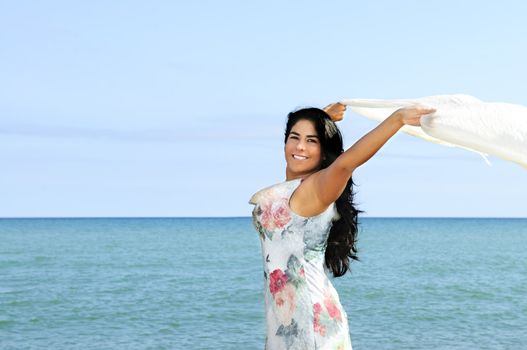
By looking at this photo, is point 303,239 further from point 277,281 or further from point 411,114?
point 411,114

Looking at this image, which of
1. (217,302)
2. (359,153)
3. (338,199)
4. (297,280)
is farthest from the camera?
(217,302)

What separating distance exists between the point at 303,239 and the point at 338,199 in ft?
0.71

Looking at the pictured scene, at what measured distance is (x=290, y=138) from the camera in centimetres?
304

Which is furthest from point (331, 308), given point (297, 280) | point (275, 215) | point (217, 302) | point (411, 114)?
point (217, 302)

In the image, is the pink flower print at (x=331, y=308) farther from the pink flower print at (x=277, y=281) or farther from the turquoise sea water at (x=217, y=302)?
the turquoise sea water at (x=217, y=302)

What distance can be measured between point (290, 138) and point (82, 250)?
132 feet

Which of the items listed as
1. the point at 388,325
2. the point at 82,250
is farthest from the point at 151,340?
the point at 82,250

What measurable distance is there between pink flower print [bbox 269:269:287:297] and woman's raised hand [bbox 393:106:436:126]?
687 millimetres

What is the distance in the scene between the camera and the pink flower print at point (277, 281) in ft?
9.59

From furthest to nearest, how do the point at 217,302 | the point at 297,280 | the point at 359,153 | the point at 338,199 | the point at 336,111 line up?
the point at 217,302
the point at 336,111
the point at 338,199
the point at 297,280
the point at 359,153

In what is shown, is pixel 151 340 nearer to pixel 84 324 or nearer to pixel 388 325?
pixel 84 324

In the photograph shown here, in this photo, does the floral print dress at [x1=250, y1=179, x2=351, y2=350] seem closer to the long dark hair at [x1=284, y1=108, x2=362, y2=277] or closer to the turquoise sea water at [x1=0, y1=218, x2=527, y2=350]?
the long dark hair at [x1=284, y1=108, x2=362, y2=277]

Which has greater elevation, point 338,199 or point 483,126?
point 483,126

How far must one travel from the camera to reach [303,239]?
2.93 metres
